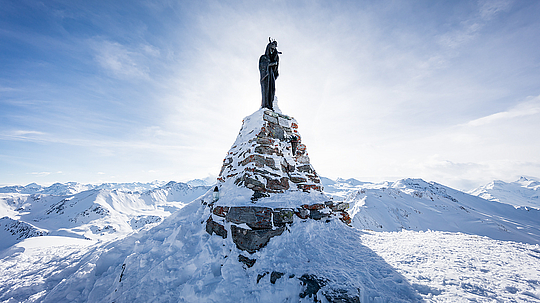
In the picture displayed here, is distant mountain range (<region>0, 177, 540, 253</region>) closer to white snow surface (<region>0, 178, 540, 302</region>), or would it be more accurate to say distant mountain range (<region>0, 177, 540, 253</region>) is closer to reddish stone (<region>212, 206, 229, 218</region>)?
white snow surface (<region>0, 178, 540, 302</region>)

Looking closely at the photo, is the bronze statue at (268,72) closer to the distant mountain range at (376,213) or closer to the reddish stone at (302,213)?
the reddish stone at (302,213)

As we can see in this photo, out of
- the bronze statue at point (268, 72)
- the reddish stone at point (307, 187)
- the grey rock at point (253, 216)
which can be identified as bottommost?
the grey rock at point (253, 216)

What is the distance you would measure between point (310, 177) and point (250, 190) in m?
2.73

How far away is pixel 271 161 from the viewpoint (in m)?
6.67

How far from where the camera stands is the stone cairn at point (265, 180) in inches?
200

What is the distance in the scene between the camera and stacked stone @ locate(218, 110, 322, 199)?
6.17 metres

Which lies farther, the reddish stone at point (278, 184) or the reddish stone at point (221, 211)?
the reddish stone at point (278, 184)

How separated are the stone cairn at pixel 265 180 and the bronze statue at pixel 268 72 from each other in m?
1.07

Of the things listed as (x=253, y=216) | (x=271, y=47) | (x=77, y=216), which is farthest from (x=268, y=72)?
(x=77, y=216)

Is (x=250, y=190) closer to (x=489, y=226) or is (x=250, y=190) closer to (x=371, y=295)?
(x=371, y=295)

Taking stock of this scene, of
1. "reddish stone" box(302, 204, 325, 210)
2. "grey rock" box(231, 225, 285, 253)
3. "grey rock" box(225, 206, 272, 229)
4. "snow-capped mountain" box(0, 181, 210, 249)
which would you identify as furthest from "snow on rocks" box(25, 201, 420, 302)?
"snow-capped mountain" box(0, 181, 210, 249)

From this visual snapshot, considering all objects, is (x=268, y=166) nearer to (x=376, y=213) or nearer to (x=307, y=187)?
(x=307, y=187)

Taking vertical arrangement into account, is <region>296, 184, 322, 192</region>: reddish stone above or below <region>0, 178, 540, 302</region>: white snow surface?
above

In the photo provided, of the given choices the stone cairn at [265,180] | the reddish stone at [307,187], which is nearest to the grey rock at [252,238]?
the stone cairn at [265,180]
